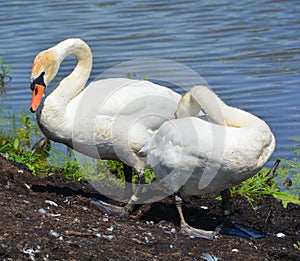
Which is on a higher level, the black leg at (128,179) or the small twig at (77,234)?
the small twig at (77,234)

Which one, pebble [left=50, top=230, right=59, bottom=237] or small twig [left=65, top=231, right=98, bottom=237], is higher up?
pebble [left=50, top=230, right=59, bottom=237]

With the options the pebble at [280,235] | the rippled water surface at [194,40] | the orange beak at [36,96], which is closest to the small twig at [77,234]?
the pebble at [280,235]

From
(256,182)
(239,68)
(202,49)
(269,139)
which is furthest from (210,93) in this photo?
(202,49)

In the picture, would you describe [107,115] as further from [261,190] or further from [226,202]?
[261,190]

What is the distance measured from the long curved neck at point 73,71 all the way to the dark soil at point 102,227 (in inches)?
30.7

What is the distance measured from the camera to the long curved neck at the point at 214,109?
21.1ft

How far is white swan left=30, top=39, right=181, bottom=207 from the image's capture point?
6.97m

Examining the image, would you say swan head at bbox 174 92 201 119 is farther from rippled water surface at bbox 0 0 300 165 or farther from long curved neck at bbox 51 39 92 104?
rippled water surface at bbox 0 0 300 165

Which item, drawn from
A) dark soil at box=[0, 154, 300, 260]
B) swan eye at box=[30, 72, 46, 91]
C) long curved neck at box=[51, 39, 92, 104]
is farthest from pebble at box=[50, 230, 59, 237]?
swan eye at box=[30, 72, 46, 91]

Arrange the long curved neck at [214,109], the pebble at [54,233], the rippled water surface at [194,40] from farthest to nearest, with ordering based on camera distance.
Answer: the rippled water surface at [194,40] < the long curved neck at [214,109] < the pebble at [54,233]

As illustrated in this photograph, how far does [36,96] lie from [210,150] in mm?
1940

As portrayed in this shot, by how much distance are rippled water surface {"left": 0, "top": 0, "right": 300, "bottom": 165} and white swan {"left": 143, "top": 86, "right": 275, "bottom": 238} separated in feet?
8.96

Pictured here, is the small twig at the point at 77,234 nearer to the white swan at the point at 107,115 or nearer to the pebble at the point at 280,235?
the white swan at the point at 107,115

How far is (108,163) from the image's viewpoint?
8.16 m
